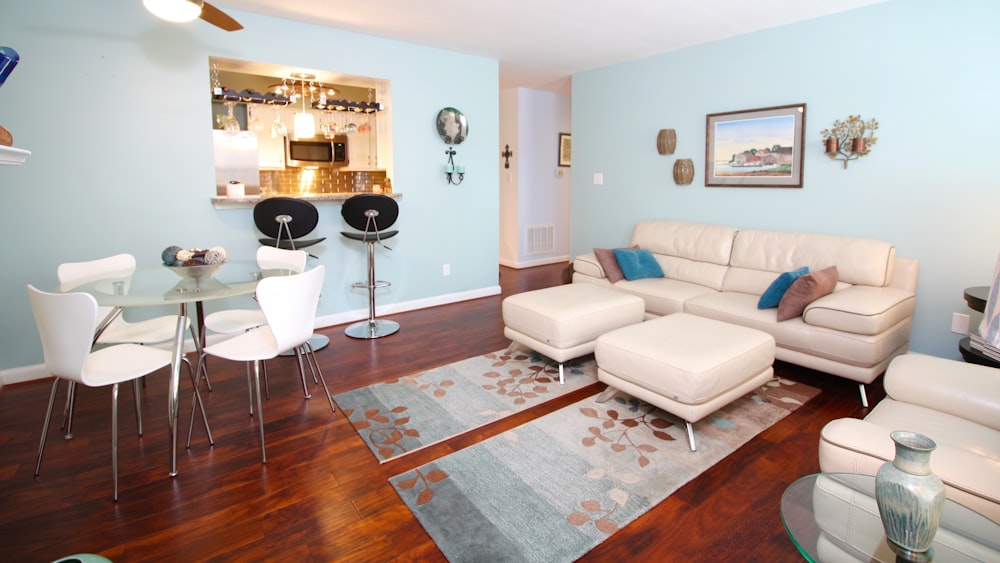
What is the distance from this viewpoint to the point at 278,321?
238 centimetres

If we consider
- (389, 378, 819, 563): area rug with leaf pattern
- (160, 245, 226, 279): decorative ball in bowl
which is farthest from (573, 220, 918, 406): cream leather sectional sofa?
(160, 245, 226, 279): decorative ball in bowl

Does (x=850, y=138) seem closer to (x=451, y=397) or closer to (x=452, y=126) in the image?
(x=452, y=126)

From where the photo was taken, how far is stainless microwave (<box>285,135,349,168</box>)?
5559 mm

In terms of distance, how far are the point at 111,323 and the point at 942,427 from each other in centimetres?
382

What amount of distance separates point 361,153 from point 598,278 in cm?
293

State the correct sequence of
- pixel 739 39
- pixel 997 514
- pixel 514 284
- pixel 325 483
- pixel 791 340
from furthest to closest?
pixel 514 284, pixel 739 39, pixel 791 340, pixel 325 483, pixel 997 514

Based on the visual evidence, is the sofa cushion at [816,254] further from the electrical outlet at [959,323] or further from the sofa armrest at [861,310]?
the electrical outlet at [959,323]

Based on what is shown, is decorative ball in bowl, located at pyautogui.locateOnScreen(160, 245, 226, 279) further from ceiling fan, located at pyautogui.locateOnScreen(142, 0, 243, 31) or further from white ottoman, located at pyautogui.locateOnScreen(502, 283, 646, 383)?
white ottoman, located at pyautogui.locateOnScreen(502, 283, 646, 383)

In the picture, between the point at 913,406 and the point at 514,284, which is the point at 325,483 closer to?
the point at 913,406

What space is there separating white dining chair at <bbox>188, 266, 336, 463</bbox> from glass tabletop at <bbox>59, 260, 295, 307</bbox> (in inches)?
5.0

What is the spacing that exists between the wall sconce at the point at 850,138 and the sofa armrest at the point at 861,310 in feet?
3.51

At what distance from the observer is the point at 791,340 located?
10.2ft

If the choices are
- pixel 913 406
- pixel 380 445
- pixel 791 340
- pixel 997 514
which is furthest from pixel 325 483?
pixel 791 340

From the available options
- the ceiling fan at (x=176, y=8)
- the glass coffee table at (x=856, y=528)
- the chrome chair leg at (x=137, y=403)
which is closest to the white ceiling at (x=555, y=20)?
the ceiling fan at (x=176, y=8)
